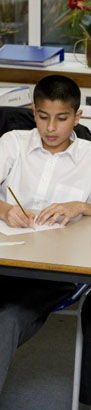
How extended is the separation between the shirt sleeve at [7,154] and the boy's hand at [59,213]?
0.32m

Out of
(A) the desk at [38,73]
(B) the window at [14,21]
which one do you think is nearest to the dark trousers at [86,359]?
(A) the desk at [38,73]

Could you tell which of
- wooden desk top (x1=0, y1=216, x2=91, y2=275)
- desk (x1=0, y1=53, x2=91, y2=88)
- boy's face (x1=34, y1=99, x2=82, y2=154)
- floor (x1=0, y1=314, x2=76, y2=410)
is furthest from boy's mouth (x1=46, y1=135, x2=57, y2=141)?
desk (x1=0, y1=53, x2=91, y2=88)

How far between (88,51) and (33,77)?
28 centimetres

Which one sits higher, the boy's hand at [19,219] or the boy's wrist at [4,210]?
the boy's hand at [19,219]

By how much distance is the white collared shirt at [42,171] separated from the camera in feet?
8.20

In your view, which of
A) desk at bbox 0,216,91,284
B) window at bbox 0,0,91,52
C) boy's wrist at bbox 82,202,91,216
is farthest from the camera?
window at bbox 0,0,91,52

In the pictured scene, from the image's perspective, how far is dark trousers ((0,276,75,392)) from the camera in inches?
80.0

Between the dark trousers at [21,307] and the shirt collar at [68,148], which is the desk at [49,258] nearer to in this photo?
the dark trousers at [21,307]

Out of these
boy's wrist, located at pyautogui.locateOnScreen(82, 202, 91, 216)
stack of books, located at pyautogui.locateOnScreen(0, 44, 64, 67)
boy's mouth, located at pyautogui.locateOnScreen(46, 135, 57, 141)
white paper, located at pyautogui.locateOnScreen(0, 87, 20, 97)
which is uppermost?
boy's mouth, located at pyautogui.locateOnScreen(46, 135, 57, 141)

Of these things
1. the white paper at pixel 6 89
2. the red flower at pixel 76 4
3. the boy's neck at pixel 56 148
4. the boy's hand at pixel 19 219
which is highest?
the red flower at pixel 76 4

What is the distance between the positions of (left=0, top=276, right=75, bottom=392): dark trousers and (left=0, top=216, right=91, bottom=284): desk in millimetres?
180

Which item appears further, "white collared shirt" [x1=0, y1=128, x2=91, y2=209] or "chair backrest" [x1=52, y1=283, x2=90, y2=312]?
"white collared shirt" [x1=0, y1=128, x2=91, y2=209]

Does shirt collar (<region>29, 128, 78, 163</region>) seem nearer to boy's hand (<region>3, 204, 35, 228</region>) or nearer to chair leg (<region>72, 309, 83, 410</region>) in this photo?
boy's hand (<region>3, 204, 35, 228</region>)

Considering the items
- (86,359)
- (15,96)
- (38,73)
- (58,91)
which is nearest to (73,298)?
(86,359)
